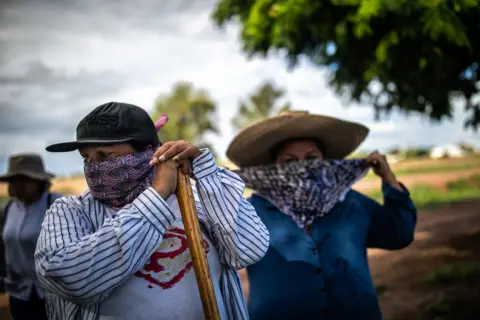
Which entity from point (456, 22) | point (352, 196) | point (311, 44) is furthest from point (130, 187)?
point (311, 44)

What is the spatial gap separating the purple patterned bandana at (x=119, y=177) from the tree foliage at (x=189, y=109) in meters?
48.4

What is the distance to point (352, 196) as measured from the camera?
288cm

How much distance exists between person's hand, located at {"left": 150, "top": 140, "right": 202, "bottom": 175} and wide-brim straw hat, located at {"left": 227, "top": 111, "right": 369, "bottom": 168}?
1335mm

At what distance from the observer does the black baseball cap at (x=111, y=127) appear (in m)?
1.71

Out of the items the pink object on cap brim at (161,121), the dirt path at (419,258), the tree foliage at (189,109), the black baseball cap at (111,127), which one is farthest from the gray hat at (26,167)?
the tree foliage at (189,109)

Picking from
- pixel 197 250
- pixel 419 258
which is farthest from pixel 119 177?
pixel 419 258

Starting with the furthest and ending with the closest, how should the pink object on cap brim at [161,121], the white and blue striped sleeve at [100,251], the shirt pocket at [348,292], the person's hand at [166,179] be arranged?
the shirt pocket at [348,292], the pink object on cap brim at [161,121], the person's hand at [166,179], the white and blue striped sleeve at [100,251]

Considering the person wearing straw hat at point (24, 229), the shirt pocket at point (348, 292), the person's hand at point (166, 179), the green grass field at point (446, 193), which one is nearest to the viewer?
the person's hand at point (166, 179)

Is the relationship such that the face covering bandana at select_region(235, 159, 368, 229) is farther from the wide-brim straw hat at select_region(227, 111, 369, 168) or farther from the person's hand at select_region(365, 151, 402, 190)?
the wide-brim straw hat at select_region(227, 111, 369, 168)

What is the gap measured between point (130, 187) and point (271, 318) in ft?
4.56

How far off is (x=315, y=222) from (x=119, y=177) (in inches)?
58.9

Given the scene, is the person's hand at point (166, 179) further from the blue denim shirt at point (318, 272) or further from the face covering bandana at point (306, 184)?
the face covering bandana at point (306, 184)

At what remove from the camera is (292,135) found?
10.3 ft

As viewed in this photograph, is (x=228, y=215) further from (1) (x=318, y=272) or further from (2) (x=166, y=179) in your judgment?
(1) (x=318, y=272)
